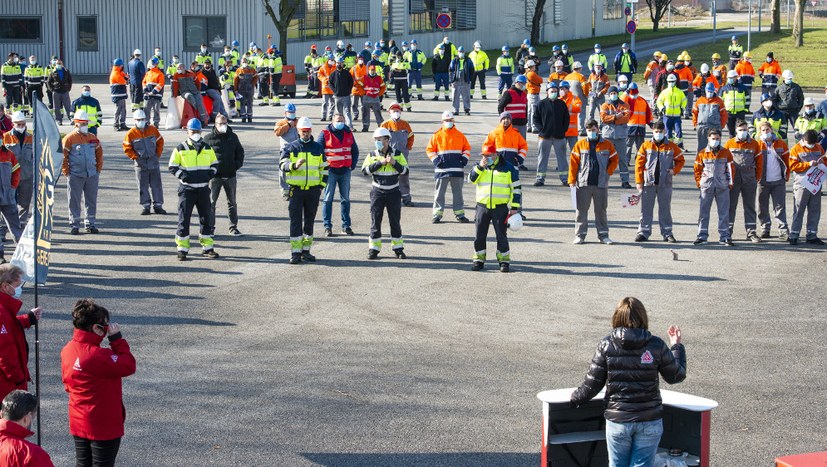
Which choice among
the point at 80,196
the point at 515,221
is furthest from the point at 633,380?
the point at 80,196

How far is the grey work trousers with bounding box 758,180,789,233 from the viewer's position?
61.9ft

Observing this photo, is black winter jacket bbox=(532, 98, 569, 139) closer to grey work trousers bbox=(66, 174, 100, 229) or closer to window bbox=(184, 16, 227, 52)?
grey work trousers bbox=(66, 174, 100, 229)

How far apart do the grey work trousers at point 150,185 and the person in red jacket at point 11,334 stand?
439 inches

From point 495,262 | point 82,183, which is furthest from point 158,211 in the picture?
point 495,262

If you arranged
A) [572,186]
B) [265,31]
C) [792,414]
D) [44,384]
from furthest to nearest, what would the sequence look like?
[265,31], [572,186], [44,384], [792,414]

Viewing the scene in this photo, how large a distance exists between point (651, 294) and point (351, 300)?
3907 mm

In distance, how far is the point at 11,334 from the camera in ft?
29.6

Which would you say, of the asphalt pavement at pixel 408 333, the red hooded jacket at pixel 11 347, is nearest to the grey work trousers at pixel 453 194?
the asphalt pavement at pixel 408 333

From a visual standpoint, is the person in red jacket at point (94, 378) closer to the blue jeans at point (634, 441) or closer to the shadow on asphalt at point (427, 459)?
the shadow on asphalt at point (427, 459)

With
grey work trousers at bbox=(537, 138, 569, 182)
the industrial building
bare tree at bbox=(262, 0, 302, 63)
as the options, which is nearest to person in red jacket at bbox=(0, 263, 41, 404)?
grey work trousers at bbox=(537, 138, 569, 182)

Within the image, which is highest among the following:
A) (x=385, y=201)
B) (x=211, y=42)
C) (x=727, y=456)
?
(x=211, y=42)

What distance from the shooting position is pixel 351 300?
49.2 ft

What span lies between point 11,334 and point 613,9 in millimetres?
74097

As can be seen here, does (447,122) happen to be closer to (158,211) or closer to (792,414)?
(158,211)
